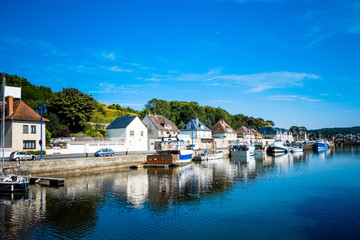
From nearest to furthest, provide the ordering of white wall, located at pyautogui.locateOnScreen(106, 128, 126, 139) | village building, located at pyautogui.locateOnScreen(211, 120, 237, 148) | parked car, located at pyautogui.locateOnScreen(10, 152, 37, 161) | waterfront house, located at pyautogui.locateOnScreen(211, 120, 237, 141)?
parked car, located at pyautogui.locateOnScreen(10, 152, 37, 161)
white wall, located at pyautogui.locateOnScreen(106, 128, 126, 139)
village building, located at pyautogui.locateOnScreen(211, 120, 237, 148)
waterfront house, located at pyautogui.locateOnScreen(211, 120, 237, 141)

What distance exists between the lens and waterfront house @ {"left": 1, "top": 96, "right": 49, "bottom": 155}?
4288cm

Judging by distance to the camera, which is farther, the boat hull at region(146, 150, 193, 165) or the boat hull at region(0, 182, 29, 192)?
the boat hull at region(146, 150, 193, 165)

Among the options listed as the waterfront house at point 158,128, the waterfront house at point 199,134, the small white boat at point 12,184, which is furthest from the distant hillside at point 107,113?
the small white boat at point 12,184

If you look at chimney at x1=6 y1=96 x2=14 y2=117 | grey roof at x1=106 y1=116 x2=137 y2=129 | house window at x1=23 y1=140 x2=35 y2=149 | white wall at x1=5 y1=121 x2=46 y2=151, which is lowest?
house window at x1=23 y1=140 x2=35 y2=149

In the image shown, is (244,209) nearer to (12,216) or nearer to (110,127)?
(12,216)

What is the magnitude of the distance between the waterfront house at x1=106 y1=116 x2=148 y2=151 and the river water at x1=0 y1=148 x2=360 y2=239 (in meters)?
29.6

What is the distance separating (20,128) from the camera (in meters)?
43.6

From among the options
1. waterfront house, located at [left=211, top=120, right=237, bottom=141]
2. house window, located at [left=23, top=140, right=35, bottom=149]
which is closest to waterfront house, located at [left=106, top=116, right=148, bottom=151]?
house window, located at [left=23, top=140, right=35, bottom=149]

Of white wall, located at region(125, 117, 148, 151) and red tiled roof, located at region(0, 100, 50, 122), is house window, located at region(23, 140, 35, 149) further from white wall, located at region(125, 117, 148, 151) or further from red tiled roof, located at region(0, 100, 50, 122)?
white wall, located at region(125, 117, 148, 151)

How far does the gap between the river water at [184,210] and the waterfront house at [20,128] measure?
16.4 meters

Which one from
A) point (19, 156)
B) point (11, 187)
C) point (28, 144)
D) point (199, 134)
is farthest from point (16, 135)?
point (199, 134)

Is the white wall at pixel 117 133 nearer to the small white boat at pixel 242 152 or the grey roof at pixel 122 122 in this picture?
the grey roof at pixel 122 122

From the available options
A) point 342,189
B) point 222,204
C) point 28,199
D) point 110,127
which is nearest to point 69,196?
point 28,199

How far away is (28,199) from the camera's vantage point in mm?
24578
